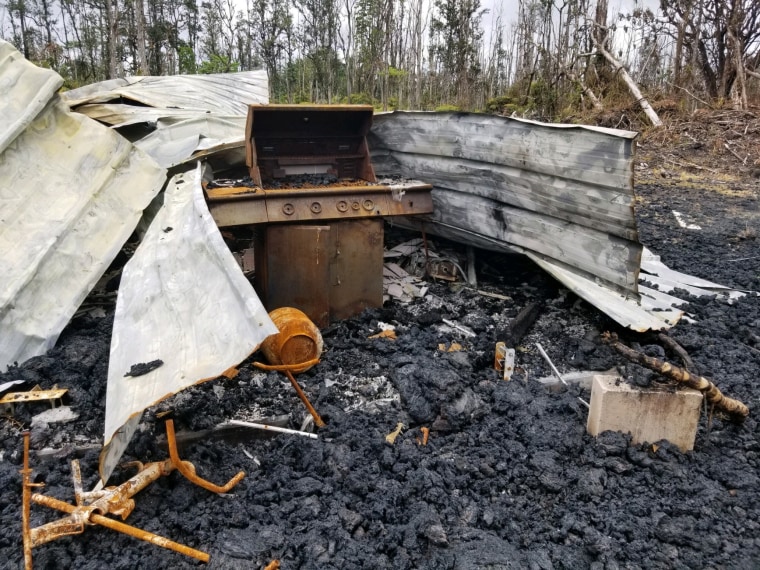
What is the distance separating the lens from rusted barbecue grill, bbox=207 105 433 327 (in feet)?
14.8

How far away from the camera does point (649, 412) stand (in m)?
2.91

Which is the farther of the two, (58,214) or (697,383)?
(58,214)

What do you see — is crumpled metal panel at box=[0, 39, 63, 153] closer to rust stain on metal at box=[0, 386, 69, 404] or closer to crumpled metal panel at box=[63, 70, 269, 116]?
crumpled metal panel at box=[63, 70, 269, 116]

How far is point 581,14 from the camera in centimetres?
1628

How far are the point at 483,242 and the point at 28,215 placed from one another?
395cm

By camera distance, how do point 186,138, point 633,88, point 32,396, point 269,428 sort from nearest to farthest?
1. point 269,428
2. point 32,396
3. point 186,138
4. point 633,88

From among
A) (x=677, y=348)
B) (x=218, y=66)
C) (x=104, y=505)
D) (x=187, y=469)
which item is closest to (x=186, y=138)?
(x=187, y=469)

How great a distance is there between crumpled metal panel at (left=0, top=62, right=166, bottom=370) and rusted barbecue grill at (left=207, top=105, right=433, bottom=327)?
963mm

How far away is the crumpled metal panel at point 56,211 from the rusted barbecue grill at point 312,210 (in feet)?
3.16

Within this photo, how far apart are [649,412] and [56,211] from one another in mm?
4671

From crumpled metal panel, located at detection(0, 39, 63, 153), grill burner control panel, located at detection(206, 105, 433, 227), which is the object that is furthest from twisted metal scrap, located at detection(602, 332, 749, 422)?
crumpled metal panel, located at detection(0, 39, 63, 153)

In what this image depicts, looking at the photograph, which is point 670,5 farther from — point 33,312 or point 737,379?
point 33,312

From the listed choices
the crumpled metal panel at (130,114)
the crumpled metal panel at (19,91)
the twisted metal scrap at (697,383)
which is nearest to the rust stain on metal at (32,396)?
the crumpled metal panel at (19,91)

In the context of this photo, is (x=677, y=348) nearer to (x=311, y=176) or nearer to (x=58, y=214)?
(x=311, y=176)
